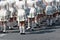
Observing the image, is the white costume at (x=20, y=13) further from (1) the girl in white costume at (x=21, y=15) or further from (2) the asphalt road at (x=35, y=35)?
(2) the asphalt road at (x=35, y=35)

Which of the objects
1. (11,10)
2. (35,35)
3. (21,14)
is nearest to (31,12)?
(11,10)

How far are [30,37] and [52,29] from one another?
349cm

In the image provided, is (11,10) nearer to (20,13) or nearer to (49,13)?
(20,13)

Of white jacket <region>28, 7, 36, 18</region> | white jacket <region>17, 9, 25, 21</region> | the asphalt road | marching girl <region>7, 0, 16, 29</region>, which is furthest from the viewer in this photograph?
white jacket <region>28, 7, 36, 18</region>

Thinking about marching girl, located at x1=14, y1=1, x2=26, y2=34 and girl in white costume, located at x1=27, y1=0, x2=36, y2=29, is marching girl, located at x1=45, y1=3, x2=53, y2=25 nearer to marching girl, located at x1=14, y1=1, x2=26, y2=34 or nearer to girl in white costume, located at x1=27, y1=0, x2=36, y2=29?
girl in white costume, located at x1=27, y1=0, x2=36, y2=29

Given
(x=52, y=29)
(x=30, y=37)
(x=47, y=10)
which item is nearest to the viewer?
(x=30, y=37)

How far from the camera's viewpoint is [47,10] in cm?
2284

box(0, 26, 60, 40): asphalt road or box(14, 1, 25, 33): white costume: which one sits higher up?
box(14, 1, 25, 33): white costume

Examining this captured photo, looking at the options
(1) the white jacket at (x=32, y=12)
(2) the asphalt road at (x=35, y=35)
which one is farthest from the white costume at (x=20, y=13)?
(1) the white jacket at (x=32, y=12)

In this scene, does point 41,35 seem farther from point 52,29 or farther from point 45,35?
point 52,29

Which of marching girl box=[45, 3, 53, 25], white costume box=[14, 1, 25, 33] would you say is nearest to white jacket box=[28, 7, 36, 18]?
white costume box=[14, 1, 25, 33]

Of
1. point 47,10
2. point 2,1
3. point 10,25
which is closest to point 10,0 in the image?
point 2,1

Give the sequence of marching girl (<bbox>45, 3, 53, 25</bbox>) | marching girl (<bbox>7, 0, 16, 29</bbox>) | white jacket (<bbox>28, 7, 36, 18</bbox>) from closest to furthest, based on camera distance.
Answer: marching girl (<bbox>7, 0, 16, 29</bbox>) → white jacket (<bbox>28, 7, 36, 18</bbox>) → marching girl (<bbox>45, 3, 53, 25</bbox>)

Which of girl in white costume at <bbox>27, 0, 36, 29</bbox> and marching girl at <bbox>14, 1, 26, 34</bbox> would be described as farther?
girl in white costume at <bbox>27, 0, 36, 29</bbox>
